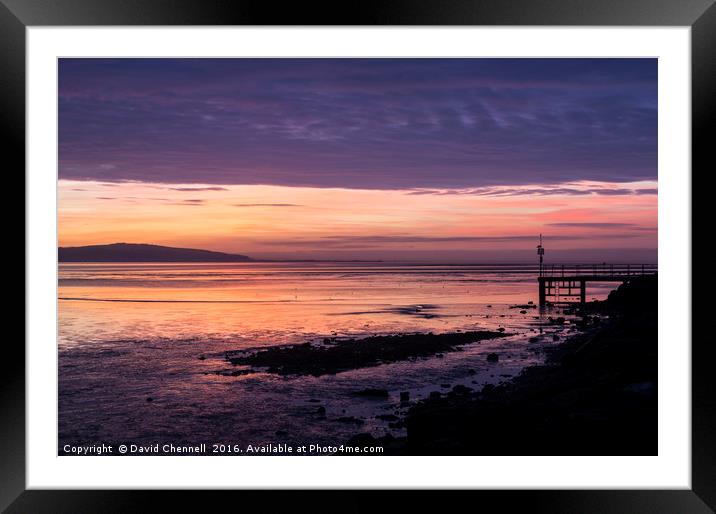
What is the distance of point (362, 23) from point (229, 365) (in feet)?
26.5

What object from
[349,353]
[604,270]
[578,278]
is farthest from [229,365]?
[604,270]

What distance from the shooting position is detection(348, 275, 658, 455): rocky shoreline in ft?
13.0

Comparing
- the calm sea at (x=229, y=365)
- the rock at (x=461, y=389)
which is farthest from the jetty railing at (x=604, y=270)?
the rock at (x=461, y=389)

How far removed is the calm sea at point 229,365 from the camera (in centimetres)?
595

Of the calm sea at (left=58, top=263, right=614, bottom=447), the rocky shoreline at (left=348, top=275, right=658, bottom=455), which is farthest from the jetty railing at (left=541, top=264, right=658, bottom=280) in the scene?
the rocky shoreline at (left=348, top=275, right=658, bottom=455)

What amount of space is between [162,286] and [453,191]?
2068 cm

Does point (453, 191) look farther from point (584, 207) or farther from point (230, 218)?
point (230, 218)

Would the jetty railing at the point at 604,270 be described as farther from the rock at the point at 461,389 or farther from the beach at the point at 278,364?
the rock at the point at 461,389

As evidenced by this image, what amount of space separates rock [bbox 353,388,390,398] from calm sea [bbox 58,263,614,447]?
14 centimetres

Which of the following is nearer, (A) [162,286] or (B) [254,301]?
(B) [254,301]

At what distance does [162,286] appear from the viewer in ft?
76.3

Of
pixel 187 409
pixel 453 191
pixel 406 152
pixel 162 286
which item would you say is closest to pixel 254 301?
pixel 162 286

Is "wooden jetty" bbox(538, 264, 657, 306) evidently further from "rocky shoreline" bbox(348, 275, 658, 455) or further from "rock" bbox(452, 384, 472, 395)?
"rocky shoreline" bbox(348, 275, 658, 455)

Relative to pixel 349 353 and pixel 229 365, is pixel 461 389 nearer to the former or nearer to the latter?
pixel 349 353
